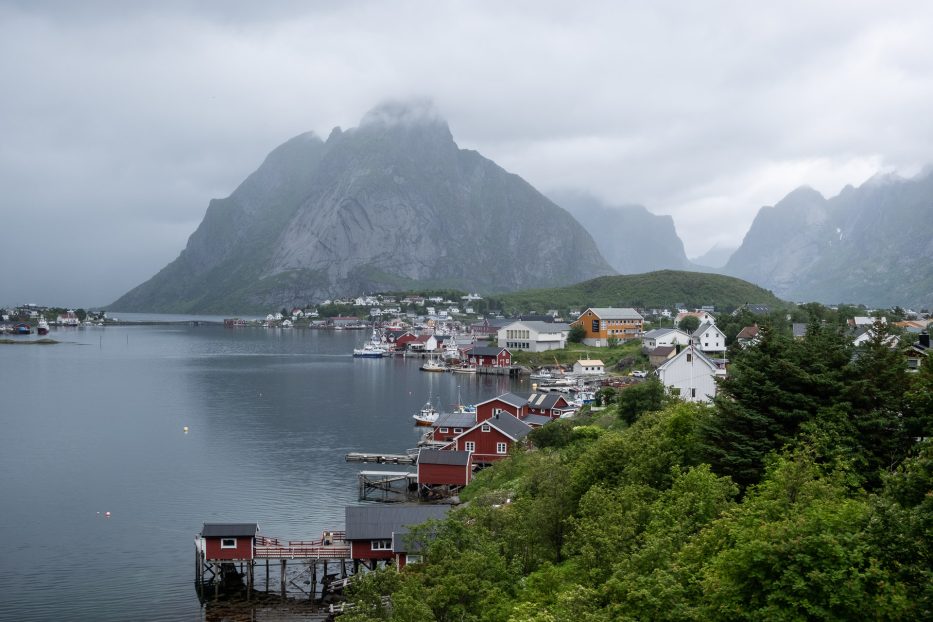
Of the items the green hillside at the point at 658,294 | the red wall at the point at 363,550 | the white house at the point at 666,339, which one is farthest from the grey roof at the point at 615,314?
the red wall at the point at 363,550

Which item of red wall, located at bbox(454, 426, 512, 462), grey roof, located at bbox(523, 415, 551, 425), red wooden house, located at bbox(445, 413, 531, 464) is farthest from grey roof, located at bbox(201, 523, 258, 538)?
grey roof, located at bbox(523, 415, 551, 425)

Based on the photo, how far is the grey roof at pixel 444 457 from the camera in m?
36.4

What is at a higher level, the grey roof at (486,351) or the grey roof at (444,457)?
the grey roof at (486,351)

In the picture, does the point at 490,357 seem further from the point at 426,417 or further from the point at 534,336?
the point at 426,417

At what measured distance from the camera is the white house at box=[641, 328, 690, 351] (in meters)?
73.7

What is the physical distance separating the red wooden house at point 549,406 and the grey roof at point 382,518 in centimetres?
2496

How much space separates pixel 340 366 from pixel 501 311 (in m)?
89.0

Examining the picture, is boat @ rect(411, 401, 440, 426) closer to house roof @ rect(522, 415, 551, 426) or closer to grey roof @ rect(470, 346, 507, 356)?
house roof @ rect(522, 415, 551, 426)

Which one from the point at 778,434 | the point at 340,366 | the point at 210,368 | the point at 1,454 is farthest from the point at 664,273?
the point at 778,434

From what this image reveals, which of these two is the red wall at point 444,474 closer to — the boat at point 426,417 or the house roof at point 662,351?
the boat at point 426,417

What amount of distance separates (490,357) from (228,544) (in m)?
70.2

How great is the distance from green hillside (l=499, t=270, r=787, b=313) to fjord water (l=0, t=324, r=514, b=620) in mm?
70965

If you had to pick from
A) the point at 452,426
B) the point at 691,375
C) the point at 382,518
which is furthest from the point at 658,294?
the point at 382,518

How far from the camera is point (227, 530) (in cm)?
2591
